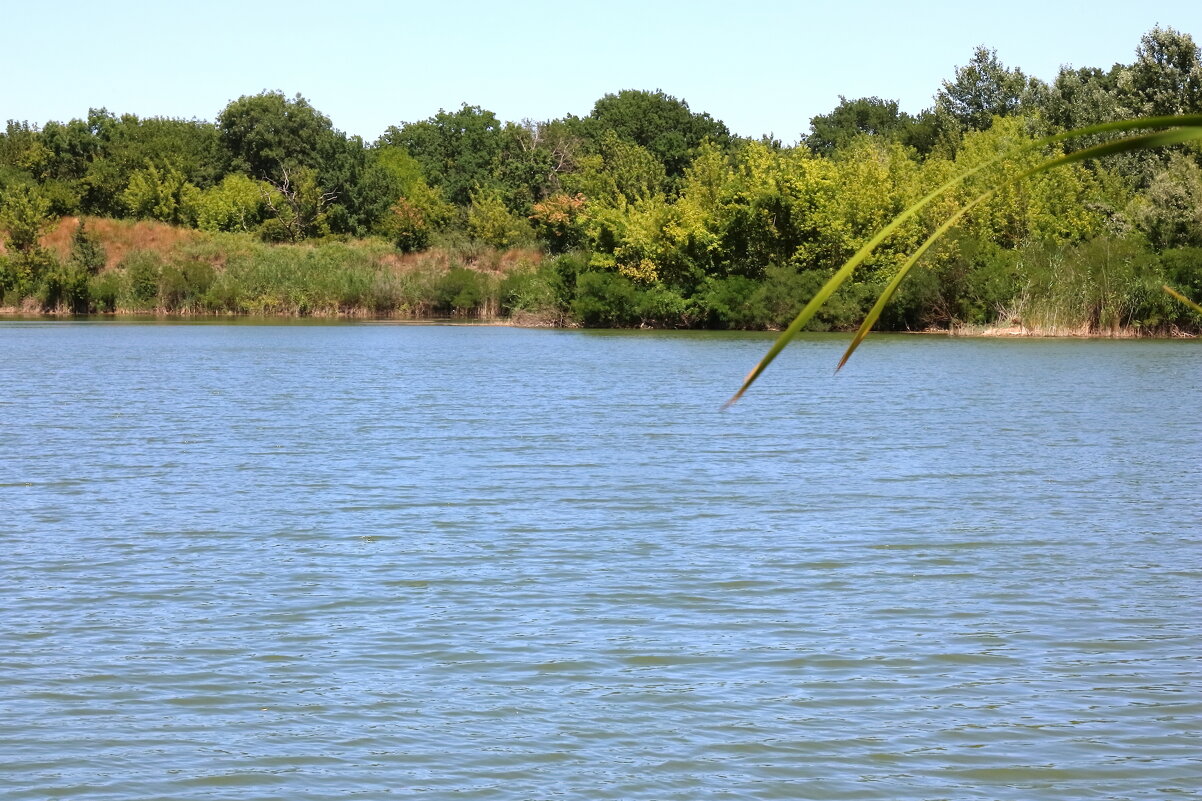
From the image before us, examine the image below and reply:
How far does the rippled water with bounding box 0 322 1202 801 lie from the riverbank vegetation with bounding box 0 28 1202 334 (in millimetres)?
21554

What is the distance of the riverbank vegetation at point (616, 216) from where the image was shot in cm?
5194

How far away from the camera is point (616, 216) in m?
61.9

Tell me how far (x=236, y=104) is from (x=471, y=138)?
54.4 ft

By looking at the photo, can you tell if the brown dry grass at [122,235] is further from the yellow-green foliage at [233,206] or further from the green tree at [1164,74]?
the green tree at [1164,74]

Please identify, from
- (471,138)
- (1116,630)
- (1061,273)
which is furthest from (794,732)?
(471,138)

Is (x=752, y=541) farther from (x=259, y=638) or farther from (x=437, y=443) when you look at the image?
(x=437, y=443)

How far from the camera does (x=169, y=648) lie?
8344 mm

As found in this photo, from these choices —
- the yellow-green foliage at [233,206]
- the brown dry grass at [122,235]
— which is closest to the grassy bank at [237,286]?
the brown dry grass at [122,235]

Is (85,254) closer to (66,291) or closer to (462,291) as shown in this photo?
(66,291)

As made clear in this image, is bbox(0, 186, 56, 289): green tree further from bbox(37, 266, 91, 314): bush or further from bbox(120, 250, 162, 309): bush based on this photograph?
bbox(120, 250, 162, 309): bush

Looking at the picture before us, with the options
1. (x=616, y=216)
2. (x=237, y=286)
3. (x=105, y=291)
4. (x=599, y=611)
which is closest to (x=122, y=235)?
(x=105, y=291)

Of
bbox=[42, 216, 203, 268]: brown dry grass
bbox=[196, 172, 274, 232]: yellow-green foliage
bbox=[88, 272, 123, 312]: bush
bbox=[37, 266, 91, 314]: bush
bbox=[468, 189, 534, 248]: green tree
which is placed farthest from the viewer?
bbox=[196, 172, 274, 232]: yellow-green foliage

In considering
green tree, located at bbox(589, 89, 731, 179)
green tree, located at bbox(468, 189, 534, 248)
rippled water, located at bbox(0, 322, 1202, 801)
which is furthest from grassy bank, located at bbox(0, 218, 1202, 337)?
rippled water, located at bbox(0, 322, 1202, 801)

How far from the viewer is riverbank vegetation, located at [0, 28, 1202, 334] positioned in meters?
51.9
